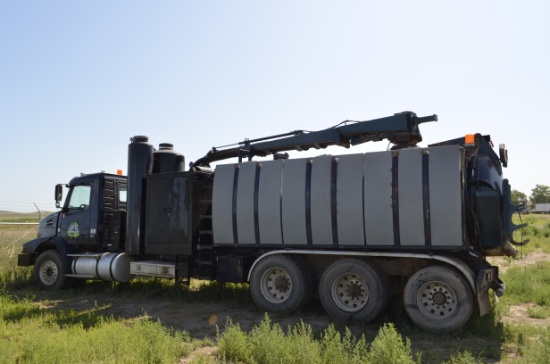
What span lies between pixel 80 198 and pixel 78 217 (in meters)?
0.50

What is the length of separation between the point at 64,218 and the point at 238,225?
5574 millimetres

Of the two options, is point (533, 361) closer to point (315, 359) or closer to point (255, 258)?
point (315, 359)

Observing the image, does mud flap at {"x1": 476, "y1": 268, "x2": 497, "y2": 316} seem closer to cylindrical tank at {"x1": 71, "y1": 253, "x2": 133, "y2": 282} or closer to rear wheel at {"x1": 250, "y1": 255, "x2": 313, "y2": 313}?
rear wheel at {"x1": 250, "y1": 255, "x2": 313, "y2": 313}

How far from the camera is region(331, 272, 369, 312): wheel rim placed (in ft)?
25.7

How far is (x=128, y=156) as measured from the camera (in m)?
10.6

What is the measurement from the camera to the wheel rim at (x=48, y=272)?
37.3 ft

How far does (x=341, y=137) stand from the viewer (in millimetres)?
9258

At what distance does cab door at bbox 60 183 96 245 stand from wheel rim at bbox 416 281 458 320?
8040 millimetres

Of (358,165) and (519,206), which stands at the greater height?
(358,165)

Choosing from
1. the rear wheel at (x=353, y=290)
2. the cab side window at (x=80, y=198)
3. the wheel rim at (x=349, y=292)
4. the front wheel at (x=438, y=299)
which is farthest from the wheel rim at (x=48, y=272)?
the front wheel at (x=438, y=299)

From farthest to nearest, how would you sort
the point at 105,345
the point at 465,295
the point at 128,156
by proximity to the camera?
1. the point at 128,156
2. the point at 465,295
3. the point at 105,345

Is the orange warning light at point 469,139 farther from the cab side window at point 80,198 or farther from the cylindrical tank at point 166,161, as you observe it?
the cab side window at point 80,198

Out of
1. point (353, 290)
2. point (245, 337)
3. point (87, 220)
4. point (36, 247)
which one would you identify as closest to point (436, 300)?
point (353, 290)

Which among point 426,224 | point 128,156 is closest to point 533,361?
point 426,224
